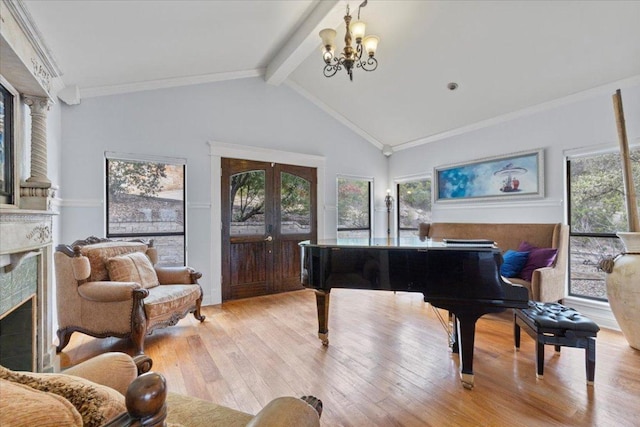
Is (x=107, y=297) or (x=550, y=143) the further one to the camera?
(x=550, y=143)

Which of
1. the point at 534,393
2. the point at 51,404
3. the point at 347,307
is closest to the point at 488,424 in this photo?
the point at 534,393

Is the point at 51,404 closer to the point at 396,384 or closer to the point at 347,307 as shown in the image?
the point at 396,384

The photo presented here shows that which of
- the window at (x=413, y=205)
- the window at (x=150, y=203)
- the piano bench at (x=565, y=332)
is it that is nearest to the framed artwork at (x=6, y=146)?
the window at (x=150, y=203)

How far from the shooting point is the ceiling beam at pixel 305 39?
294 cm

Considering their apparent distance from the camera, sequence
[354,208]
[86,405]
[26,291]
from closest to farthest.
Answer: [86,405], [26,291], [354,208]

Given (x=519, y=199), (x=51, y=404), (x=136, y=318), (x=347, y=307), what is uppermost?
(x=519, y=199)

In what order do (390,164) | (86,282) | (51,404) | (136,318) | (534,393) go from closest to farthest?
(51,404) → (534,393) → (136,318) → (86,282) → (390,164)

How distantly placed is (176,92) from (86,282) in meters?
2.59

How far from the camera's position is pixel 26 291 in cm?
194

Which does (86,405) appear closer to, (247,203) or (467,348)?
(467,348)

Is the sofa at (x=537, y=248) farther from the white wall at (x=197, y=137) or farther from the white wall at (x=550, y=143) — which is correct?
the white wall at (x=197, y=137)

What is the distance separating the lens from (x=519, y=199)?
4.03 metres

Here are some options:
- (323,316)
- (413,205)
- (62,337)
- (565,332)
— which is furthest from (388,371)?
(413,205)

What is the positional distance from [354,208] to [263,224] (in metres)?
1.94
